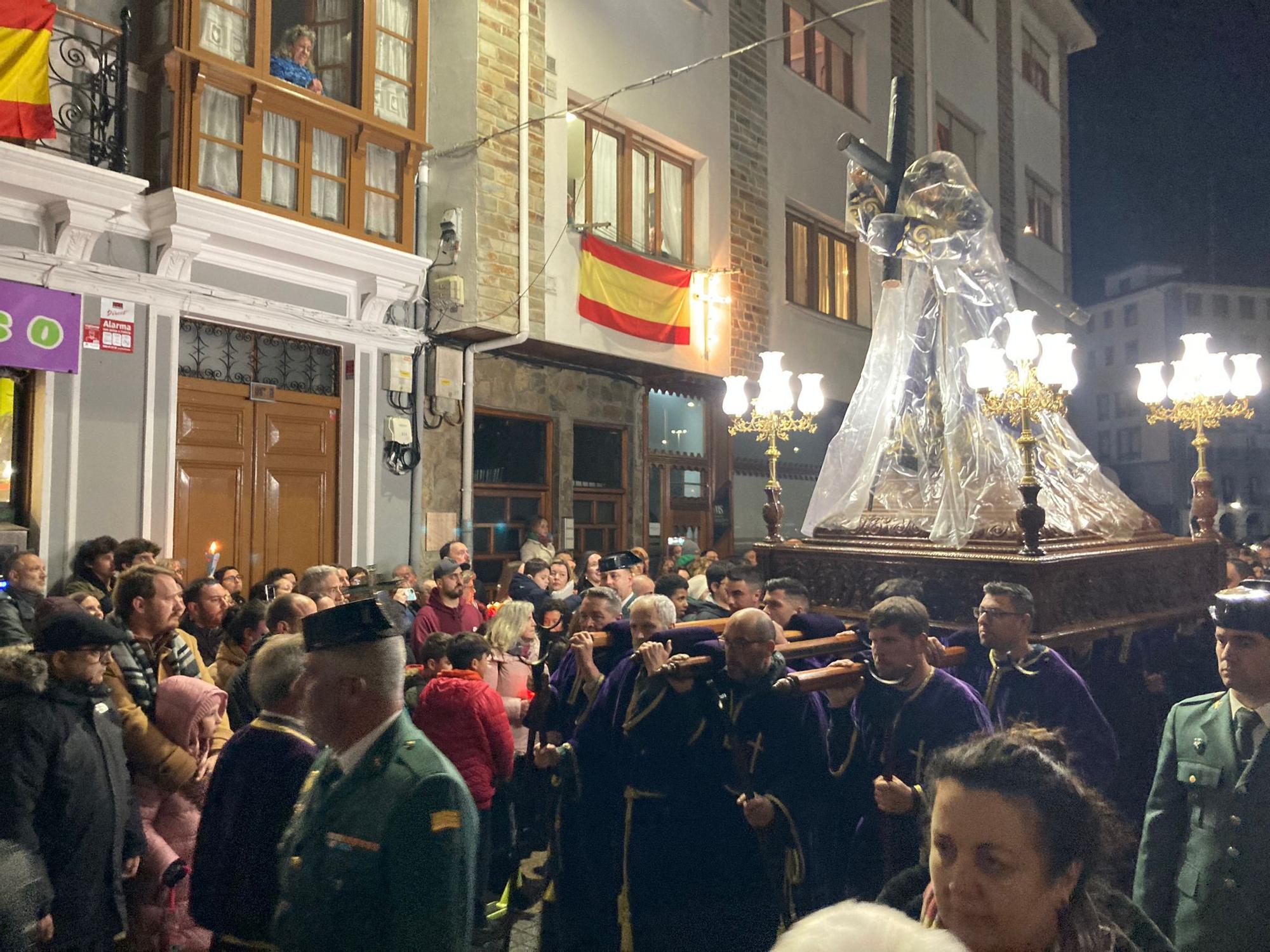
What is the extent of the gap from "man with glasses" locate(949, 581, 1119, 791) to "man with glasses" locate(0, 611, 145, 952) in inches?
139

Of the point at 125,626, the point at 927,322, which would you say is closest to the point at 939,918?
the point at 125,626

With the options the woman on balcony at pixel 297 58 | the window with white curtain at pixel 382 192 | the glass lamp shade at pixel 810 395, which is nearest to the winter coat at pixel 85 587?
the window with white curtain at pixel 382 192

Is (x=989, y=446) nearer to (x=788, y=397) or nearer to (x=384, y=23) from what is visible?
(x=788, y=397)

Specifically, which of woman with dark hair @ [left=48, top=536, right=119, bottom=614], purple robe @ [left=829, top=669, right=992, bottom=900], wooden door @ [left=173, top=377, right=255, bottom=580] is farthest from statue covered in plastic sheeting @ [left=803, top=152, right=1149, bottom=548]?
wooden door @ [left=173, top=377, right=255, bottom=580]

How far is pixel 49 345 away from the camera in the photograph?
7082 millimetres

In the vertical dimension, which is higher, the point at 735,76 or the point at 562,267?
the point at 735,76

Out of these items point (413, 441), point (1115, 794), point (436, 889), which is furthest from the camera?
point (413, 441)

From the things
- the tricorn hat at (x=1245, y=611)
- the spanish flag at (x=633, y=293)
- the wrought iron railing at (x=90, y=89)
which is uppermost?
the wrought iron railing at (x=90, y=89)

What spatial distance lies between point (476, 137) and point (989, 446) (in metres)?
6.18

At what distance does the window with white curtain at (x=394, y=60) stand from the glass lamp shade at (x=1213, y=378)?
25.2 feet

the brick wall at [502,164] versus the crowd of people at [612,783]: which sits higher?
the brick wall at [502,164]

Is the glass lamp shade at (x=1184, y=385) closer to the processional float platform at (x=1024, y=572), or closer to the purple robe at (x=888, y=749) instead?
the processional float platform at (x=1024, y=572)

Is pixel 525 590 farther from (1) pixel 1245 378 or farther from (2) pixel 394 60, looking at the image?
(1) pixel 1245 378

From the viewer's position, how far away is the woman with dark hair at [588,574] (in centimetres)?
922
